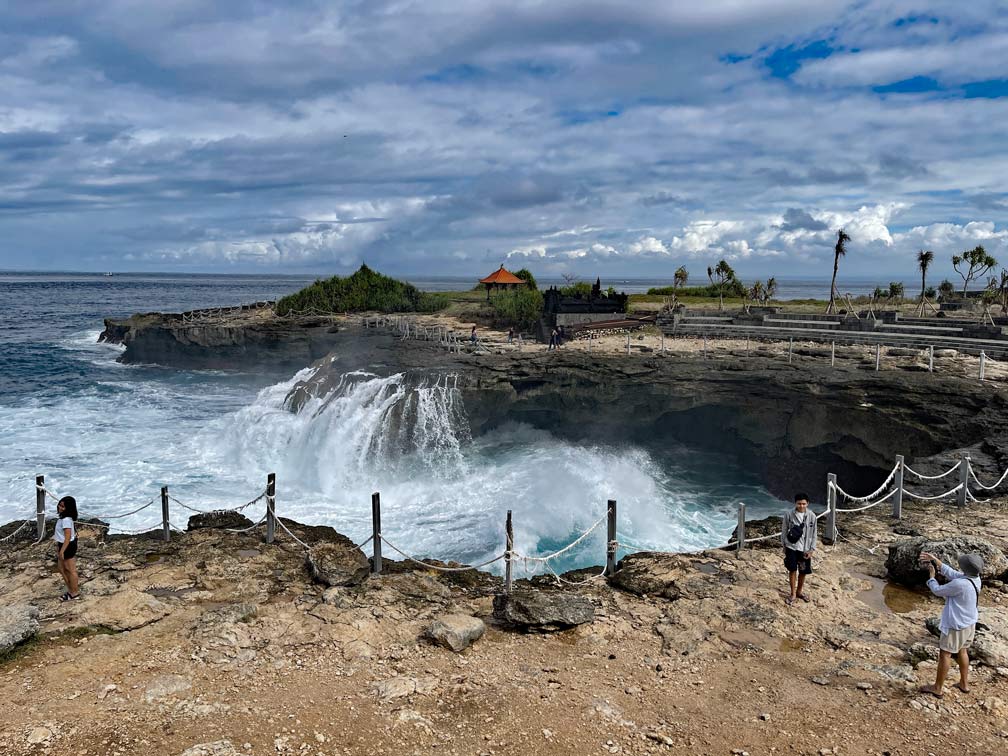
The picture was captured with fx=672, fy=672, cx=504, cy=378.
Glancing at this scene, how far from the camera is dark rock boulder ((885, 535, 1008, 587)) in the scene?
914 cm

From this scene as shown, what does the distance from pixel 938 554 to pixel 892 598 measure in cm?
84

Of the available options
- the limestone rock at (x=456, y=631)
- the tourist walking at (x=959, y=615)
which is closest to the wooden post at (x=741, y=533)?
the tourist walking at (x=959, y=615)

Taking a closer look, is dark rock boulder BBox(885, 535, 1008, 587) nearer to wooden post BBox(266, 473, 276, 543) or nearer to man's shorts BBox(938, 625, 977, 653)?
man's shorts BBox(938, 625, 977, 653)

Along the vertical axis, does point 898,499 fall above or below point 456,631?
above

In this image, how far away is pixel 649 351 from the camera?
2588 centimetres

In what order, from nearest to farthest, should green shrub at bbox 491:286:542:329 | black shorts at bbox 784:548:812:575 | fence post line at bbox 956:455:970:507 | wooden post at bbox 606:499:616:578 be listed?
black shorts at bbox 784:548:812:575 < wooden post at bbox 606:499:616:578 < fence post line at bbox 956:455:970:507 < green shrub at bbox 491:286:542:329

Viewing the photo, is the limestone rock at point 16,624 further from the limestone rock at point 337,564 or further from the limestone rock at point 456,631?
the limestone rock at point 456,631

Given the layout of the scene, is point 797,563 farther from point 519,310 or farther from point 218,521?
point 519,310

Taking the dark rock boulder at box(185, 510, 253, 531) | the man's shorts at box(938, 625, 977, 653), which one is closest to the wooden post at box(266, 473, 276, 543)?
the dark rock boulder at box(185, 510, 253, 531)

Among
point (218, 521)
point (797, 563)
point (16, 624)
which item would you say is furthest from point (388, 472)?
point (797, 563)

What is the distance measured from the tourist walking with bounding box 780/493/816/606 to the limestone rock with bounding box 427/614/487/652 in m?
4.14

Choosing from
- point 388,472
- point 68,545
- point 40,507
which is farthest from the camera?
point 388,472

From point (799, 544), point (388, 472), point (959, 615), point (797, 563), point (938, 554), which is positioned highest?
point (959, 615)

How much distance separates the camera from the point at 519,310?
127ft
